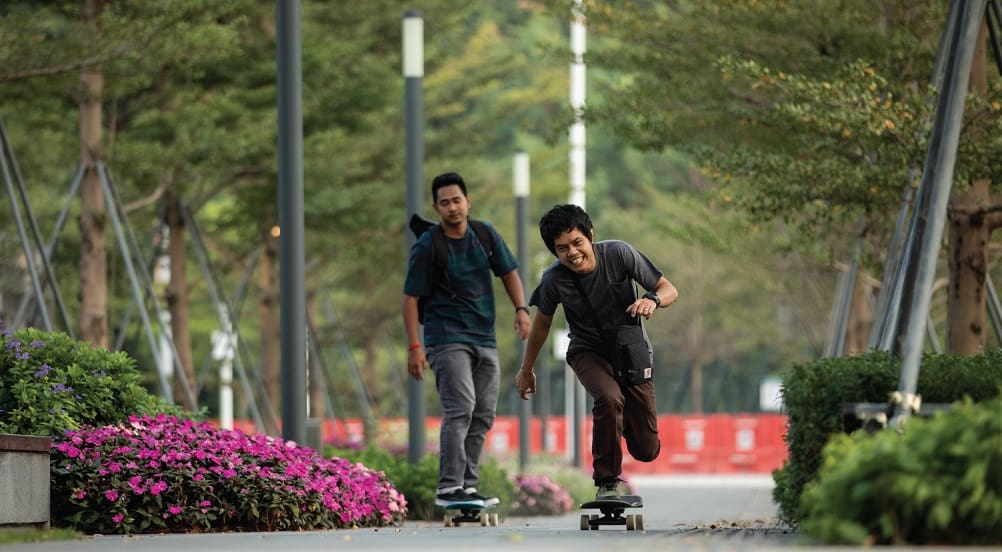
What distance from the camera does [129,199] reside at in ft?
76.8

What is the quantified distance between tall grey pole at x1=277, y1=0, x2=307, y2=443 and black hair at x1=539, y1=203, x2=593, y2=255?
2876 millimetres

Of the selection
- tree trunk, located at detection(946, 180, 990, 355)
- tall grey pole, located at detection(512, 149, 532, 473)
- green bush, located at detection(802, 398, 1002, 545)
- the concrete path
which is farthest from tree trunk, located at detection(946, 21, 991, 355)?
tall grey pole, located at detection(512, 149, 532, 473)

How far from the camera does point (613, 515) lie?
9984mm

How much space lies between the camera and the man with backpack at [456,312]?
1065 centimetres

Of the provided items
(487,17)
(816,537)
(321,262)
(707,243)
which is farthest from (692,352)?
(816,537)

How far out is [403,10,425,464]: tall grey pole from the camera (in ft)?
50.1

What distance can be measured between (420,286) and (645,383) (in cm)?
153

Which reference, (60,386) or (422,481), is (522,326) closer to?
(60,386)

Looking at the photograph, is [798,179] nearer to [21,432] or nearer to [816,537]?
[21,432]

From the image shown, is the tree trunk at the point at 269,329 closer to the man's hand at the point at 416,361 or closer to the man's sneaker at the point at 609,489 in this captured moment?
the man's hand at the point at 416,361

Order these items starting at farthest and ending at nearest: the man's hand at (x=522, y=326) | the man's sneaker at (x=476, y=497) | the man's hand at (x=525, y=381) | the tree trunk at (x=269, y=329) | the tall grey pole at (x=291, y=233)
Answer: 1. the tree trunk at (x=269, y=329)
2. the tall grey pole at (x=291, y=233)
3. the man's sneaker at (x=476, y=497)
4. the man's hand at (x=522, y=326)
5. the man's hand at (x=525, y=381)

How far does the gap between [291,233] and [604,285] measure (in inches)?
126

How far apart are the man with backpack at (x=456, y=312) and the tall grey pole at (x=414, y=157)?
3956mm

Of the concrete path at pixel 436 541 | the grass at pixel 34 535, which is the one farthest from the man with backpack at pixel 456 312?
the grass at pixel 34 535
